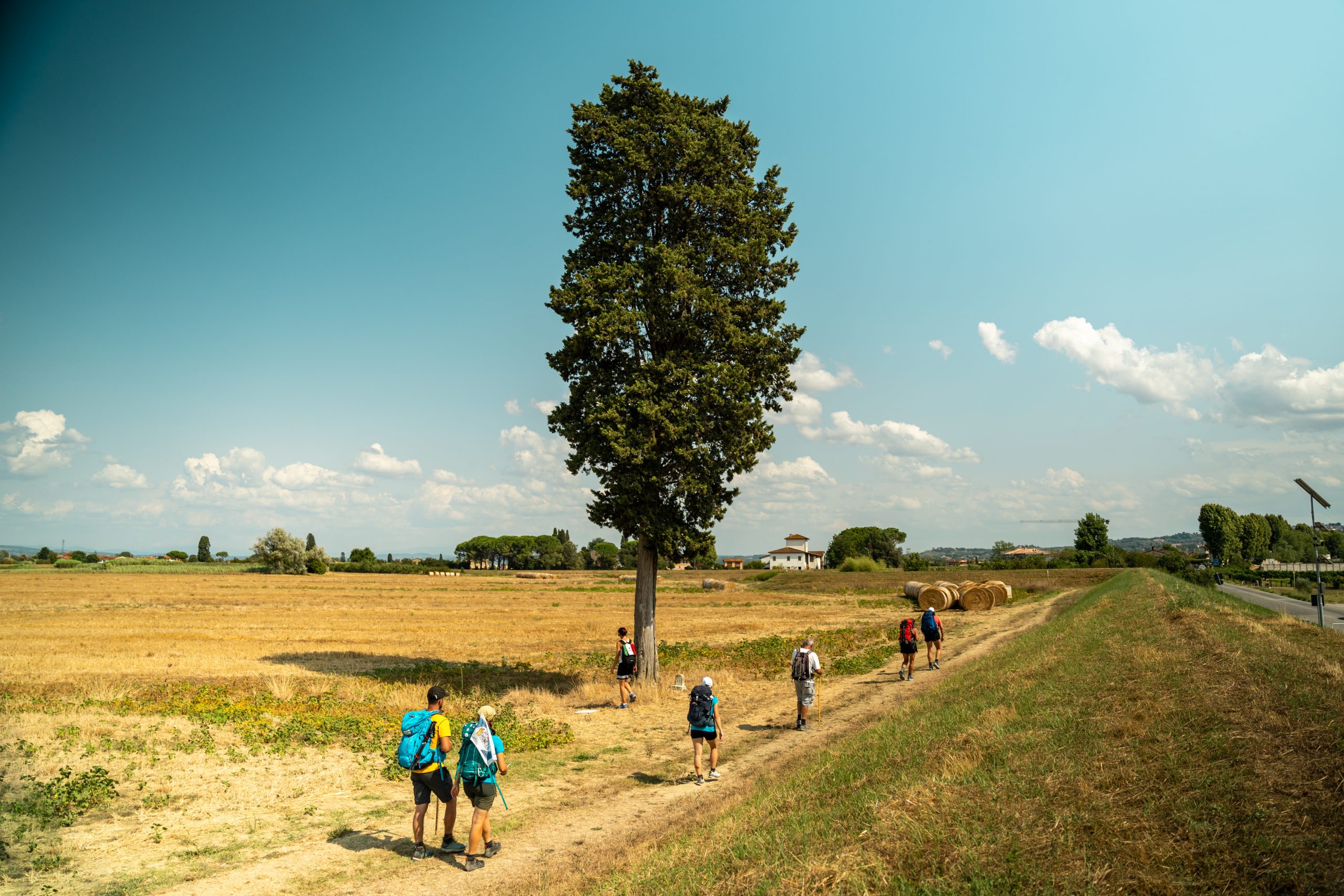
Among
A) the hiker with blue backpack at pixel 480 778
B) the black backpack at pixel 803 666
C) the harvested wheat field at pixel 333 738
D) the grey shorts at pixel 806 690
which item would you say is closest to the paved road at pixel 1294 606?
the harvested wheat field at pixel 333 738

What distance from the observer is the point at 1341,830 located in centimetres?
550

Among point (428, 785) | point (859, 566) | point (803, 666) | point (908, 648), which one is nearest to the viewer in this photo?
point (428, 785)

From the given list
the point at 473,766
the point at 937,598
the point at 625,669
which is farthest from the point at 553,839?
the point at 937,598

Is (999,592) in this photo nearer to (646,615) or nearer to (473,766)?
(646,615)

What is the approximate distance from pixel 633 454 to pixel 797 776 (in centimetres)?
1054

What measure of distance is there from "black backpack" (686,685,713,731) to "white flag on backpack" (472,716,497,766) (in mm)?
4308

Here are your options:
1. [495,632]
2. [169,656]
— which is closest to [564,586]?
[495,632]

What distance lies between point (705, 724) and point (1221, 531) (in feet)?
604

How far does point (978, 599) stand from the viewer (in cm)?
5381

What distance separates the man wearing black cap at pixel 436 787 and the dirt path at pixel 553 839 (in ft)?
0.80

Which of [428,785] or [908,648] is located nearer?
[428,785]

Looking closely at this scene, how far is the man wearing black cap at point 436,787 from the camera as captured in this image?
9844mm

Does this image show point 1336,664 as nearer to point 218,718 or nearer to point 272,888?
point 272,888

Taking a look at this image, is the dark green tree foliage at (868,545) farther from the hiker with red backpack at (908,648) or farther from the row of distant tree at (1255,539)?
the hiker with red backpack at (908,648)
